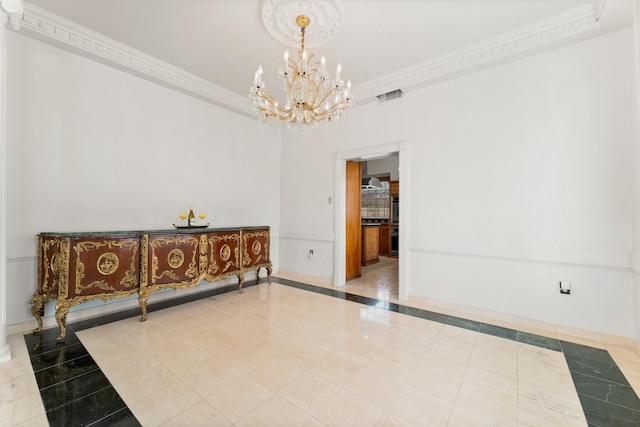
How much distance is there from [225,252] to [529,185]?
3983 mm

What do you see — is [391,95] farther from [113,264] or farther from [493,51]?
[113,264]

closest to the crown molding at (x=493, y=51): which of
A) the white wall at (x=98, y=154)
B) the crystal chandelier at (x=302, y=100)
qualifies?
the crystal chandelier at (x=302, y=100)

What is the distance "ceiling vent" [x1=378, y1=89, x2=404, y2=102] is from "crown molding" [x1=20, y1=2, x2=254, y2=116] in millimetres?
2437

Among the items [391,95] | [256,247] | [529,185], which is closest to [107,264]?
[256,247]

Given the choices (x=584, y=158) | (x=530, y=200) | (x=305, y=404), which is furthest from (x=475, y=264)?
(x=305, y=404)

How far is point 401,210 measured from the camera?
12.7 feet

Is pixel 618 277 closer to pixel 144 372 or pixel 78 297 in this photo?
pixel 144 372

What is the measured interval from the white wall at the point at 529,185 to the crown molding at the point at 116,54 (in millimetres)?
2848

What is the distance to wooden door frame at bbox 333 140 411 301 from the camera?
3.81m

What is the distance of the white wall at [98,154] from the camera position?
2.75 meters

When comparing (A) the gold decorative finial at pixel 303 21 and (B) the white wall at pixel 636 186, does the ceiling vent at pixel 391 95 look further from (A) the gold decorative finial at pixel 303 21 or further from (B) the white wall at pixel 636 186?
(B) the white wall at pixel 636 186

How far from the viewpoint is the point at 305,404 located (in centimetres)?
171

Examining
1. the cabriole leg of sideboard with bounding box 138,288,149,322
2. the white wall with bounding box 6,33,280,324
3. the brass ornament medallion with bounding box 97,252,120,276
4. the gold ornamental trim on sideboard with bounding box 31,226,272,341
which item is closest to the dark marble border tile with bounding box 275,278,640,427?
the gold ornamental trim on sideboard with bounding box 31,226,272,341

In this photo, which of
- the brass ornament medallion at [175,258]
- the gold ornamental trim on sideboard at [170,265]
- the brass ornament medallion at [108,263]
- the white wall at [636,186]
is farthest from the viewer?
the brass ornament medallion at [175,258]
